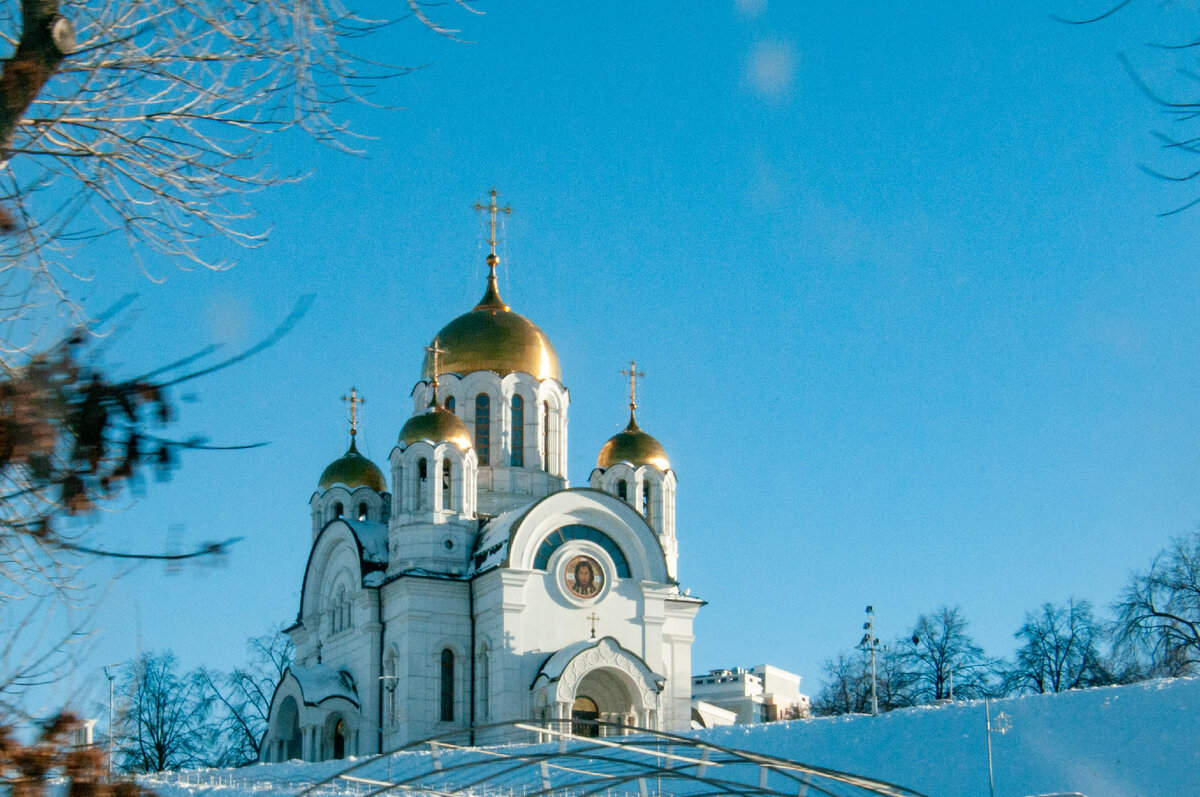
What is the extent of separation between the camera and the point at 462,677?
3142cm

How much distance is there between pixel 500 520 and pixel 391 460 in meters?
2.74

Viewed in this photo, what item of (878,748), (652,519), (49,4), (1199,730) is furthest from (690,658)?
(49,4)

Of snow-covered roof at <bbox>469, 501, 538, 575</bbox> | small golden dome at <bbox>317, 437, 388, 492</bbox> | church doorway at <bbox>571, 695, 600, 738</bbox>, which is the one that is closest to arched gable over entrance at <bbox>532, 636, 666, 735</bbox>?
church doorway at <bbox>571, 695, 600, 738</bbox>

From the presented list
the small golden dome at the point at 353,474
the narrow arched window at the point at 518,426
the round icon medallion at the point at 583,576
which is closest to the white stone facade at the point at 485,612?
the round icon medallion at the point at 583,576

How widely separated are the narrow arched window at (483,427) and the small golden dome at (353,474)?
4699 millimetres

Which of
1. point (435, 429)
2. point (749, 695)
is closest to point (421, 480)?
point (435, 429)

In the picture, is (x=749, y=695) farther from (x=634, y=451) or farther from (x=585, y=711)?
(x=585, y=711)

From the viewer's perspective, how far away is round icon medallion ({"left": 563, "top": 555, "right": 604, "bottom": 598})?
104 feet

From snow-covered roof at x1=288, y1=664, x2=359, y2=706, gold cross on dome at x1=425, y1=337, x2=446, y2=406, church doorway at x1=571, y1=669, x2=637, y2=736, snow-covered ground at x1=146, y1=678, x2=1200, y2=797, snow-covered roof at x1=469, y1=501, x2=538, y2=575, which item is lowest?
snow-covered ground at x1=146, y1=678, x2=1200, y2=797

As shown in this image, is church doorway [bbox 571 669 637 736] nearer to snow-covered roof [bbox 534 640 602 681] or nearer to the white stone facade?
the white stone facade

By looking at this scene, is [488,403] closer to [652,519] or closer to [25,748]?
[652,519]

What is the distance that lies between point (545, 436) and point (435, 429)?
3.84 meters

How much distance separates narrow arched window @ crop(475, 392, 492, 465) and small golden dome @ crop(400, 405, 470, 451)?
6.25 ft

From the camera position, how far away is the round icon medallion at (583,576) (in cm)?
3158
